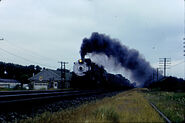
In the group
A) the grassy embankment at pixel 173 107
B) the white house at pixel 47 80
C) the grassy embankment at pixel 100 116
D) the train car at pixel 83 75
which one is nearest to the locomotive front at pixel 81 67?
the train car at pixel 83 75

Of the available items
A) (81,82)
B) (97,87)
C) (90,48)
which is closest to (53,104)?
(81,82)

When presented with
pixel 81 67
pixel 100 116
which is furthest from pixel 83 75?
pixel 100 116

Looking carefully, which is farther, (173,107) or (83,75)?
(83,75)

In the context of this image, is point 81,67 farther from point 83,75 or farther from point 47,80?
point 47,80

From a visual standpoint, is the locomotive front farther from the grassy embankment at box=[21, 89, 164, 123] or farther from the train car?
the grassy embankment at box=[21, 89, 164, 123]

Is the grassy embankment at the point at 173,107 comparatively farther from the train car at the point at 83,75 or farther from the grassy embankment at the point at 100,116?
the train car at the point at 83,75

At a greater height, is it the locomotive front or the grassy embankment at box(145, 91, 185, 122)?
the locomotive front

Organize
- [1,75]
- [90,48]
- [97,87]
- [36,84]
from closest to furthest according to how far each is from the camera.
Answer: [97,87]
[90,48]
[36,84]
[1,75]

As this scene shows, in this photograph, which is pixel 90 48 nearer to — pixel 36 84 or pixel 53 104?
pixel 53 104

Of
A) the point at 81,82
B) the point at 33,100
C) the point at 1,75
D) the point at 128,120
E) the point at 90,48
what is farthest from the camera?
the point at 1,75

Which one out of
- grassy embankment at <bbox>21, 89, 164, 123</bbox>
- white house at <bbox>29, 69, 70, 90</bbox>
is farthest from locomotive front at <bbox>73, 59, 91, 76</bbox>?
white house at <bbox>29, 69, 70, 90</bbox>

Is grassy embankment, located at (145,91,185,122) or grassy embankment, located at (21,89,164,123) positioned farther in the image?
grassy embankment, located at (145,91,185,122)

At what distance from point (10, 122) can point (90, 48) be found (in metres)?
24.2

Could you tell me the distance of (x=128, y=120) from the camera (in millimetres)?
6422
